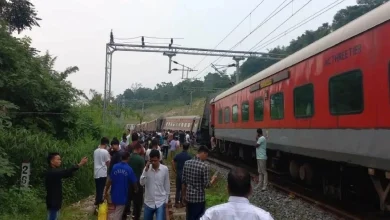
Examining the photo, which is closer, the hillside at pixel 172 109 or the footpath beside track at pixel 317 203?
the footpath beside track at pixel 317 203

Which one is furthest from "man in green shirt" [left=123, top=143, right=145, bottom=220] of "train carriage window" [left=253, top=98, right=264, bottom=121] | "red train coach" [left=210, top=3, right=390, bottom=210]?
"train carriage window" [left=253, top=98, right=264, bottom=121]

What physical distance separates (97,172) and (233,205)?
6.95m

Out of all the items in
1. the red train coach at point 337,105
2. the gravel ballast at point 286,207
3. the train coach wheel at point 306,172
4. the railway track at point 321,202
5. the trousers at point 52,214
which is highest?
the red train coach at point 337,105

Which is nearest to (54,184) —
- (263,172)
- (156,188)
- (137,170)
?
(156,188)

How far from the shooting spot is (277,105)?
12.0 m

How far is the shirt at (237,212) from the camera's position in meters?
2.74

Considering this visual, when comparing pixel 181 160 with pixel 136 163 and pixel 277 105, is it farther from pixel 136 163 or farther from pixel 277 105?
pixel 277 105

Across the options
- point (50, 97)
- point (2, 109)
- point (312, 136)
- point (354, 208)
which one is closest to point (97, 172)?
point (2, 109)

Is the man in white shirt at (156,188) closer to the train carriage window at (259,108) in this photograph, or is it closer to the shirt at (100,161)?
the shirt at (100,161)

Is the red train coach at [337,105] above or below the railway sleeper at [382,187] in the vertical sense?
above

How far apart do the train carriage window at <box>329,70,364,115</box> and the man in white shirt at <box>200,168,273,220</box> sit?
16.4 ft

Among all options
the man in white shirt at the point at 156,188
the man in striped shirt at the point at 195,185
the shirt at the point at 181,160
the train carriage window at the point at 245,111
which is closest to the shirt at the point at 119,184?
the man in white shirt at the point at 156,188

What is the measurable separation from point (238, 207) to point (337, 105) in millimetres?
5959

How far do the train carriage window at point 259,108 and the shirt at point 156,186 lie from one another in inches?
302
